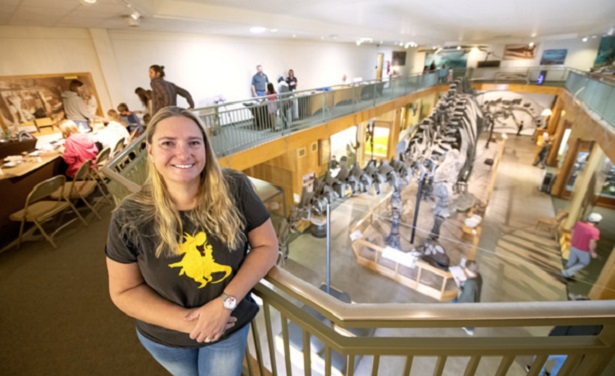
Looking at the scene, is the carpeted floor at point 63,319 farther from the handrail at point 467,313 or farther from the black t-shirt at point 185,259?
the handrail at point 467,313

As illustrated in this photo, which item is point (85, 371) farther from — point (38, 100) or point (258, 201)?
point (38, 100)

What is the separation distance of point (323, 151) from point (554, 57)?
17.5 m

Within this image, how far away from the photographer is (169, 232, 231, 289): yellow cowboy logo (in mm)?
1073

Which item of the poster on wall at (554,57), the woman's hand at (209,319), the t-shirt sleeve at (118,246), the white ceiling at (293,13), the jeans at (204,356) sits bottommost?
the jeans at (204,356)

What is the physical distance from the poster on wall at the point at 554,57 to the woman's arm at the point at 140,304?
23.1m

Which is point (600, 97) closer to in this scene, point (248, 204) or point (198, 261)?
point (248, 204)

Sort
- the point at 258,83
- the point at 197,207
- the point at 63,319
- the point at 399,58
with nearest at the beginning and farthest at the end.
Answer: the point at 197,207, the point at 63,319, the point at 258,83, the point at 399,58

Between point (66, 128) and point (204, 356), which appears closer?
point (204, 356)

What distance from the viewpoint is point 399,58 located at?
19719mm

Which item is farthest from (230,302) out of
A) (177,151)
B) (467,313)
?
(467,313)

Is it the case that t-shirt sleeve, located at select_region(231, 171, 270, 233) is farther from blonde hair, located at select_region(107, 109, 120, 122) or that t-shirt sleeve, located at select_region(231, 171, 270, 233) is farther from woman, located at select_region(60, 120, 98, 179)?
blonde hair, located at select_region(107, 109, 120, 122)

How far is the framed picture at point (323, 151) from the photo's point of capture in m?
8.59

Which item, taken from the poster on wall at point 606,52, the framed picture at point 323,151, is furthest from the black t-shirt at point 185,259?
the poster on wall at point 606,52

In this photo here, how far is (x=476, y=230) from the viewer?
21.9ft
